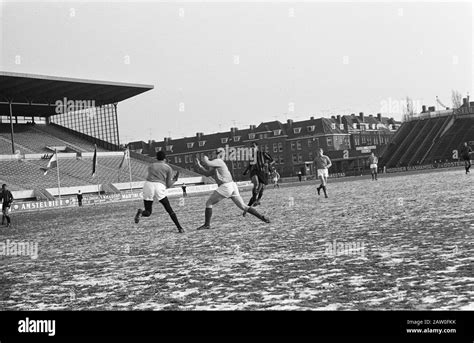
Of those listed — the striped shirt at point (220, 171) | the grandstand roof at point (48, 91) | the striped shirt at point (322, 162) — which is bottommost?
the striped shirt at point (220, 171)

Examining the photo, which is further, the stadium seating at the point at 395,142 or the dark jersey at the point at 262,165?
the stadium seating at the point at 395,142

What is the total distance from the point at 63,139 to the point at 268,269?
6010 centimetres

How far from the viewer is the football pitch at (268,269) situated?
5199 millimetres

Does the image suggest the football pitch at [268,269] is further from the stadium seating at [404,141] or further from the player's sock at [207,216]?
the stadium seating at [404,141]

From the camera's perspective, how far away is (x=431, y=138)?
8156 centimetres

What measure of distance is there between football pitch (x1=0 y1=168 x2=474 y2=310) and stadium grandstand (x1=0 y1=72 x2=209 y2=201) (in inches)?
1285

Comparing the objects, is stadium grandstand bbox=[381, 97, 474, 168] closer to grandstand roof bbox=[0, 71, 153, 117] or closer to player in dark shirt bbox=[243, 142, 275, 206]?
grandstand roof bbox=[0, 71, 153, 117]

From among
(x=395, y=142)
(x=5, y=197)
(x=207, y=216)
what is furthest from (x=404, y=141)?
(x=207, y=216)

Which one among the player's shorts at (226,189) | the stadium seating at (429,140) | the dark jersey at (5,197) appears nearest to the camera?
the player's shorts at (226,189)

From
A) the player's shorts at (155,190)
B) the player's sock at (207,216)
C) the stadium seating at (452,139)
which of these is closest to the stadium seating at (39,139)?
the stadium seating at (452,139)

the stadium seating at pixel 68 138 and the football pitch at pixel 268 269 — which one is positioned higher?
→ the stadium seating at pixel 68 138

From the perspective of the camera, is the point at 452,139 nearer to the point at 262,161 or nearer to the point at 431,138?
the point at 431,138
